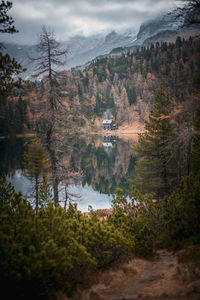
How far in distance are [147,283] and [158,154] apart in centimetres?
1218

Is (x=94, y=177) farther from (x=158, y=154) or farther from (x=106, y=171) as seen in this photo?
(x=158, y=154)

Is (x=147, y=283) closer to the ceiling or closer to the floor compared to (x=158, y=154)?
closer to the floor

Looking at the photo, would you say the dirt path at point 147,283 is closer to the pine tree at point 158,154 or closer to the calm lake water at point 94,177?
the pine tree at point 158,154

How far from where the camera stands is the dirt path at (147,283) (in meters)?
3.94

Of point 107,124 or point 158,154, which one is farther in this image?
point 107,124

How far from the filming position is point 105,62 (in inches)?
7293

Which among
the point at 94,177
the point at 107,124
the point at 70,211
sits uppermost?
the point at 107,124

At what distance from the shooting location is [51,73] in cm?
1159

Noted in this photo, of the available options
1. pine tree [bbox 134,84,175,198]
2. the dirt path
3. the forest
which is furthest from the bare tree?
pine tree [bbox 134,84,175,198]

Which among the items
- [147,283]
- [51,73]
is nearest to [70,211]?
[147,283]

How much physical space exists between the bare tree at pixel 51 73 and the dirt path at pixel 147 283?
7.13m

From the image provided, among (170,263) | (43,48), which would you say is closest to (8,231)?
(170,263)

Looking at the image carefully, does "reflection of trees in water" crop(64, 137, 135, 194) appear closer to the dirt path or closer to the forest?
the forest

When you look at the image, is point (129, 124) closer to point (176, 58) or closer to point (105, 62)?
point (176, 58)
